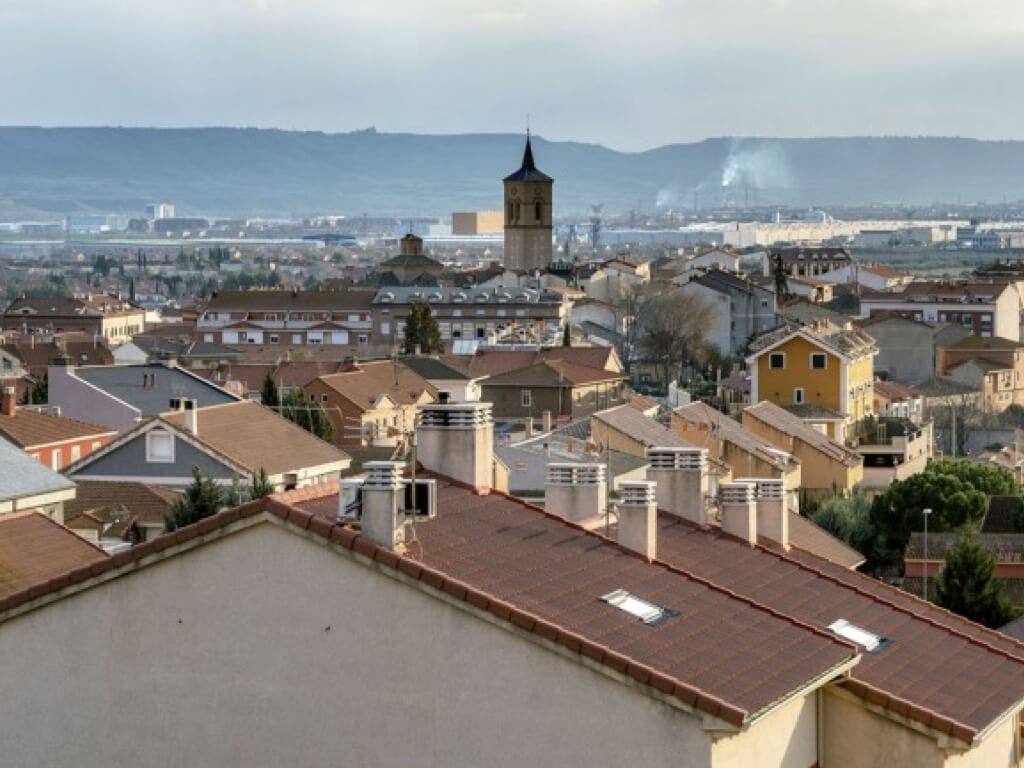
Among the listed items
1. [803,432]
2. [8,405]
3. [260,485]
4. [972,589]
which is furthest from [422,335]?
[972,589]

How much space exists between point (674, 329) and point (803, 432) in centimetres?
3608

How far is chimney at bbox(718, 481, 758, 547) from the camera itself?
14195mm

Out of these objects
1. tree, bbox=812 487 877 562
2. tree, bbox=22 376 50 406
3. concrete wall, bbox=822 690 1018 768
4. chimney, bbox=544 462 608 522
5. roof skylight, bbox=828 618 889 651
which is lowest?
tree, bbox=812 487 877 562

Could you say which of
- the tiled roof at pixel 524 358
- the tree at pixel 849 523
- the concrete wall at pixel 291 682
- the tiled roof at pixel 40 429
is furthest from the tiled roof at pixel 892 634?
the tiled roof at pixel 524 358

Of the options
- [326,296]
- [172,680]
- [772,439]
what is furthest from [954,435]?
[326,296]

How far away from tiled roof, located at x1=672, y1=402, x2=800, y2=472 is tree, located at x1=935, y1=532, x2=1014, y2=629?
33.4 ft

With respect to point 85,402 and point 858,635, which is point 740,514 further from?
point 85,402

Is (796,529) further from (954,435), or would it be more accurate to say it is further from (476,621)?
(954,435)

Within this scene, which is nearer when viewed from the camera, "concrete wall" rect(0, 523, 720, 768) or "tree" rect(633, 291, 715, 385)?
"concrete wall" rect(0, 523, 720, 768)

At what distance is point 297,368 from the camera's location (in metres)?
60.7

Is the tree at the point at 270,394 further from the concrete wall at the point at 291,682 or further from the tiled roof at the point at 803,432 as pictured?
the concrete wall at the point at 291,682

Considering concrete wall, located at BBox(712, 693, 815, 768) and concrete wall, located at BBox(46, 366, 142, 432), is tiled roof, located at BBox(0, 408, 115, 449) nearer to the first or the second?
concrete wall, located at BBox(46, 366, 142, 432)

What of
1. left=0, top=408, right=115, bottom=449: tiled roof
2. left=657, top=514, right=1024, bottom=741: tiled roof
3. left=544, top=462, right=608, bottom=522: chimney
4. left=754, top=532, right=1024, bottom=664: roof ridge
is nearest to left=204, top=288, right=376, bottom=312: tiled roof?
left=0, top=408, right=115, bottom=449: tiled roof

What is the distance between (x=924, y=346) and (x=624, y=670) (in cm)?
6600
